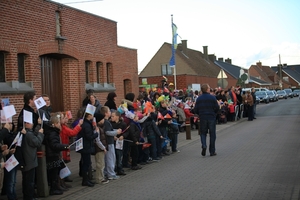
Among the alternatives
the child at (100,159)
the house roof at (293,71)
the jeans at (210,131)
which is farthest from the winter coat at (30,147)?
the house roof at (293,71)

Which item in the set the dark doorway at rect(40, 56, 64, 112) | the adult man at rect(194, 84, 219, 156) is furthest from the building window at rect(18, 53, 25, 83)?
the adult man at rect(194, 84, 219, 156)

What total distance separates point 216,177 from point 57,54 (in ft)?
27.9

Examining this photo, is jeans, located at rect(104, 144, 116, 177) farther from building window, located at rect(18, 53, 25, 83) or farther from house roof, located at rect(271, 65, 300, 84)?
house roof, located at rect(271, 65, 300, 84)

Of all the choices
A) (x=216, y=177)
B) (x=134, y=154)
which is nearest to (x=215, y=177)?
(x=216, y=177)

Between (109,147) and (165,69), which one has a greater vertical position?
(165,69)

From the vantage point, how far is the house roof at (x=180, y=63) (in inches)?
2239

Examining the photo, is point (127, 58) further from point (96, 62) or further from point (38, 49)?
point (38, 49)

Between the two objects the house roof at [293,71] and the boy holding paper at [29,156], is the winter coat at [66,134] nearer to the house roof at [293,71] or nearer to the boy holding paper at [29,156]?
the boy holding paper at [29,156]

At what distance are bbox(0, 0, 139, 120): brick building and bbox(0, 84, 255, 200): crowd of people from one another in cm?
300

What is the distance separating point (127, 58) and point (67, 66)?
538 cm

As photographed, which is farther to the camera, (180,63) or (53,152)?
(180,63)

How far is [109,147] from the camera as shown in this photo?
9773 mm

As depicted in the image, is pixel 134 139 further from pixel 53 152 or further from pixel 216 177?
pixel 53 152

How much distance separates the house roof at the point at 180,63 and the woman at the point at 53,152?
158 feet
